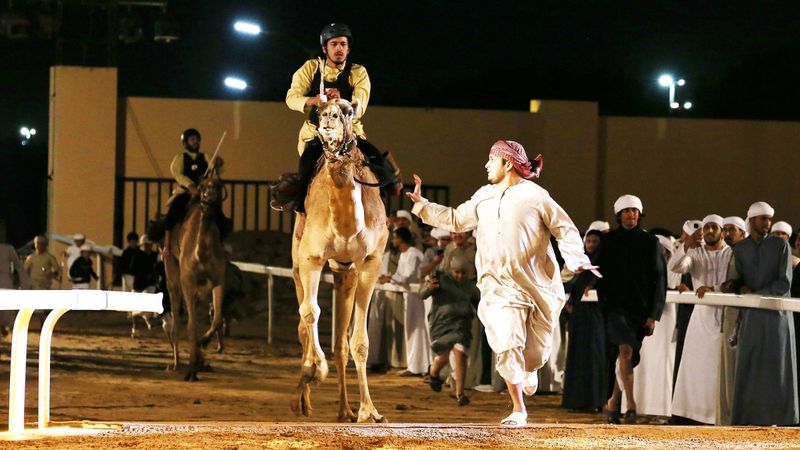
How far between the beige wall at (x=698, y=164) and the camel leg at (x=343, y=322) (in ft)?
63.6

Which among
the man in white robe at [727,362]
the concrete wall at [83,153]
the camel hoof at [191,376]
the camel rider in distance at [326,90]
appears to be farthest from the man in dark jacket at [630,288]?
the concrete wall at [83,153]

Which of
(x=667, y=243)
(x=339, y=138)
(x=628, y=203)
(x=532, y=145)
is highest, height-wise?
(x=532, y=145)

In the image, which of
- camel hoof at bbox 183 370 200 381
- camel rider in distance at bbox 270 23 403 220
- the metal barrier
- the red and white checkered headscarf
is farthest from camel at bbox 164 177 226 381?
the metal barrier

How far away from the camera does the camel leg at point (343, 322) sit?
43.7 feet

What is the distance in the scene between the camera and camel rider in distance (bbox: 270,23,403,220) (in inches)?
515

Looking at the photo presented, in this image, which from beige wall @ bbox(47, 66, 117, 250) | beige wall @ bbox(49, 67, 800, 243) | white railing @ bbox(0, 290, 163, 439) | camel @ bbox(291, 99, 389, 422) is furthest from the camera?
beige wall @ bbox(49, 67, 800, 243)

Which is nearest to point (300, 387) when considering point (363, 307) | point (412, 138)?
point (363, 307)

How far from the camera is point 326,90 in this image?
12.8 metres

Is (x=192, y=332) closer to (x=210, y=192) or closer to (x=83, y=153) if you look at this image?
(x=210, y=192)

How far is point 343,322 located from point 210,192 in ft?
19.6

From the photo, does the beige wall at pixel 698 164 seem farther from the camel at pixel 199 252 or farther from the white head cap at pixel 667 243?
the white head cap at pixel 667 243

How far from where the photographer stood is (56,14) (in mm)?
31984

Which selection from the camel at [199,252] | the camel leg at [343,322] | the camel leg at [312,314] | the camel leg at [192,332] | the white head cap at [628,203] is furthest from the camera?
the camel at [199,252]

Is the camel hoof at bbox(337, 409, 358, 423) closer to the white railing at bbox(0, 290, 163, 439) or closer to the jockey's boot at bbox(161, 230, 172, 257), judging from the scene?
the white railing at bbox(0, 290, 163, 439)
